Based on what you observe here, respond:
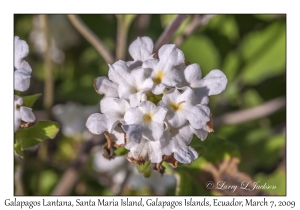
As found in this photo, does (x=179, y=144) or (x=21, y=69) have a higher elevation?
A: (x=21, y=69)

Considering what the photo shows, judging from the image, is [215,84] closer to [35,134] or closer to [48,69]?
[35,134]

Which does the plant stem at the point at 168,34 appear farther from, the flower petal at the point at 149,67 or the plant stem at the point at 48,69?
the plant stem at the point at 48,69

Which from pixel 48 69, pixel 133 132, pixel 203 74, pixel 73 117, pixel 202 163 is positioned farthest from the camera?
pixel 203 74

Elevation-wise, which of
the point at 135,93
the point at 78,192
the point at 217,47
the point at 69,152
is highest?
the point at 217,47

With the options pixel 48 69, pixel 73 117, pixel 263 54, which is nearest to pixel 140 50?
pixel 48 69

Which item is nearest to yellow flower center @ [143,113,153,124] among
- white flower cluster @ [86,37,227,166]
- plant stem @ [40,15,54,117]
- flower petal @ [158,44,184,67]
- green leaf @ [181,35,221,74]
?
white flower cluster @ [86,37,227,166]
